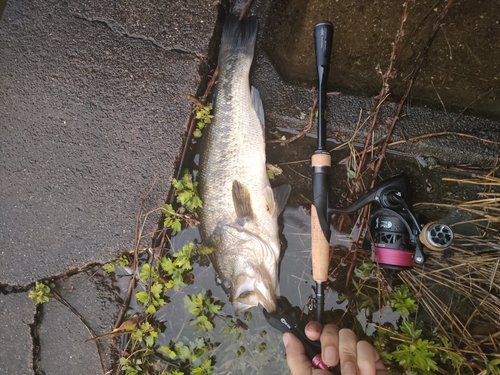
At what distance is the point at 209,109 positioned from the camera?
3234 millimetres

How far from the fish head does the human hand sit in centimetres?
37

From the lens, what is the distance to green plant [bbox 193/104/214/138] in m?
3.22

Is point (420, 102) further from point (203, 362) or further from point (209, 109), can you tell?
point (203, 362)

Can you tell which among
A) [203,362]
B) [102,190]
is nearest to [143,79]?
[102,190]

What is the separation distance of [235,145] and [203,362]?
6.06 ft

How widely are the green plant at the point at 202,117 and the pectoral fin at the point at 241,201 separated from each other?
57 centimetres

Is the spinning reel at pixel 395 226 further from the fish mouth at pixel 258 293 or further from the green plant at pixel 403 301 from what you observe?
the fish mouth at pixel 258 293

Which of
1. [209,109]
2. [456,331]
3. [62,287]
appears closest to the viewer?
[456,331]

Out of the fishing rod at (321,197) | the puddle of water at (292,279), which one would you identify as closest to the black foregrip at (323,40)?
the fishing rod at (321,197)

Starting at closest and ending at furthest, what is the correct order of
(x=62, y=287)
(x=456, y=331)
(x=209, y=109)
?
(x=456, y=331) < (x=209, y=109) < (x=62, y=287)

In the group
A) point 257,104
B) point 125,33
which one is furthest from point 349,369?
point 125,33

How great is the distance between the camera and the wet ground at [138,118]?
3.18m

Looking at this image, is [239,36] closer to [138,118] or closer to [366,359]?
→ [138,118]

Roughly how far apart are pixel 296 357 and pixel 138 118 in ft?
7.58
